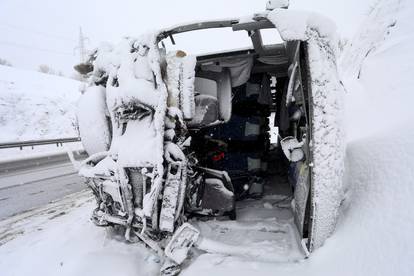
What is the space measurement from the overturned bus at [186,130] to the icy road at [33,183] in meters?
3.49

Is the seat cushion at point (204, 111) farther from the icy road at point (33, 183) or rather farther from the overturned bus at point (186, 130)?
the icy road at point (33, 183)

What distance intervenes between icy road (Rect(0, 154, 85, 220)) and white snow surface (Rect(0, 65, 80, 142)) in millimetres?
6781

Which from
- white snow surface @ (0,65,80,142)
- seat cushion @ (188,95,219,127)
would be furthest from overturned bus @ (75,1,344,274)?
white snow surface @ (0,65,80,142)

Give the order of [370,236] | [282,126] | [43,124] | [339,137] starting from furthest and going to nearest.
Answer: [43,124] → [282,126] → [339,137] → [370,236]

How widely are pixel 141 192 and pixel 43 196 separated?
15.7 ft

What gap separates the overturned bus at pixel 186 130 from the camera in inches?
90.2

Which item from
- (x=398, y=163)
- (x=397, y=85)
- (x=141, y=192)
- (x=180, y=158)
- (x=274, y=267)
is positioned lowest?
(x=274, y=267)

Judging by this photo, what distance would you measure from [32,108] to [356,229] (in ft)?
79.7

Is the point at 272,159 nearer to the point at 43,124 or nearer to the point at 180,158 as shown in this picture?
the point at 180,158

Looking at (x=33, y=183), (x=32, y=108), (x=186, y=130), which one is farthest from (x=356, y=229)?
(x=32, y=108)

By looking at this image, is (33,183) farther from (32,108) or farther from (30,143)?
(32,108)

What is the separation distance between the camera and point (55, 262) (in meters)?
2.95

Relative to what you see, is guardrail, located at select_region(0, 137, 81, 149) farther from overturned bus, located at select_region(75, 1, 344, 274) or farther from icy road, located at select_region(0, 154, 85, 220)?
overturned bus, located at select_region(75, 1, 344, 274)

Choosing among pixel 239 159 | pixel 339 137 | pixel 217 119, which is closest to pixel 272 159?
pixel 239 159
